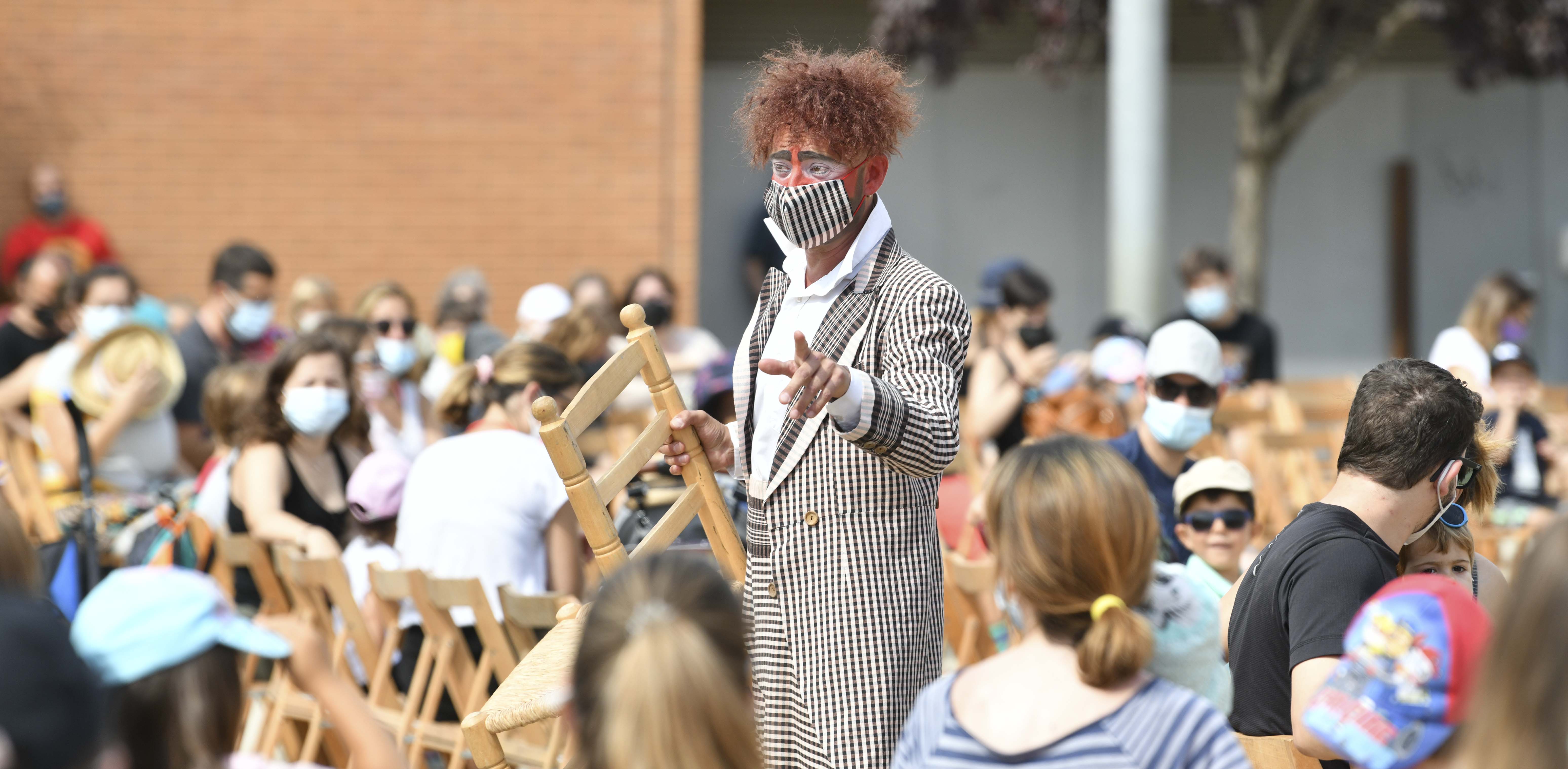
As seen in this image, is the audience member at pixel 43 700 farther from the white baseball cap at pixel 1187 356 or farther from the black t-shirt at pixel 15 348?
the black t-shirt at pixel 15 348

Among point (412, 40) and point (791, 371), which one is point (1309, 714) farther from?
point (412, 40)

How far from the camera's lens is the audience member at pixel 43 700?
144 cm

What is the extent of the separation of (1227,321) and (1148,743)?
19.4 feet

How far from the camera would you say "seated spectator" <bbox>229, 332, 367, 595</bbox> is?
15.5 ft

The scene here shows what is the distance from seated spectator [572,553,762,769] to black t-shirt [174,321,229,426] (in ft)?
17.0

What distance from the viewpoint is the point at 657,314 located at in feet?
25.1

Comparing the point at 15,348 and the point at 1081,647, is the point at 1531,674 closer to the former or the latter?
the point at 1081,647

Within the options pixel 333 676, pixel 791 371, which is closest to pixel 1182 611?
pixel 791 371

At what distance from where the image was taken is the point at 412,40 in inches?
390

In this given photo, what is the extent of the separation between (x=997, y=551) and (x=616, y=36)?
344 inches

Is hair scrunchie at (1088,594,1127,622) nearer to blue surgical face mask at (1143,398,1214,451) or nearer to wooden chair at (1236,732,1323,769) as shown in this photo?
wooden chair at (1236,732,1323,769)

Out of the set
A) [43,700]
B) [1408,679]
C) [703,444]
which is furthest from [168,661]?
[1408,679]

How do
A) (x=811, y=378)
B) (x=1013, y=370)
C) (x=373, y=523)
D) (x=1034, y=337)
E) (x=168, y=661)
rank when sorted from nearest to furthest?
(x=168, y=661) < (x=811, y=378) < (x=373, y=523) < (x=1013, y=370) < (x=1034, y=337)

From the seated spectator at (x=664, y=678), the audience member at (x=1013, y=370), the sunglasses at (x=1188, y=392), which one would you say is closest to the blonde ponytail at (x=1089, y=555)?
the seated spectator at (x=664, y=678)
